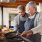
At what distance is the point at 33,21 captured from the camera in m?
1.29

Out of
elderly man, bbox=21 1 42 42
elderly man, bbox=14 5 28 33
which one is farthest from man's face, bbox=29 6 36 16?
elderly man, bbox=14 5 28 33

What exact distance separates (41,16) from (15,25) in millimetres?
393

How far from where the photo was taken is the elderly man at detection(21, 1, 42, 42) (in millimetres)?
1207

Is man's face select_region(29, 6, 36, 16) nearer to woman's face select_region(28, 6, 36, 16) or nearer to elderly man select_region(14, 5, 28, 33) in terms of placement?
woman's face select_region(28, 6, 36, 16)

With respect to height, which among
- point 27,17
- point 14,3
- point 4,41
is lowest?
point 4,41

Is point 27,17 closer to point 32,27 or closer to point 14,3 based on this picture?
point 32,27

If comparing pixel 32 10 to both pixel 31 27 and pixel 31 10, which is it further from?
pixel 31 27

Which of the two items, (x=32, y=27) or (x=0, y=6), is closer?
(x=32, y=27)

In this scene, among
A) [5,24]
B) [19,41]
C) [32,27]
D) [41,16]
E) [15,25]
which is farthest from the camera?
[5,24]

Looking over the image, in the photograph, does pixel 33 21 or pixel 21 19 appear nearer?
pixel 33 21

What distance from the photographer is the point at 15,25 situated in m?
1.53

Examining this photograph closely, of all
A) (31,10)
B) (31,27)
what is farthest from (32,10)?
(31,27)

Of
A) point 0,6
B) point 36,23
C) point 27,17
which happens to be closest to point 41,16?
point 36,23

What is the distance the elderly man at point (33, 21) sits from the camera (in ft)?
3.96
